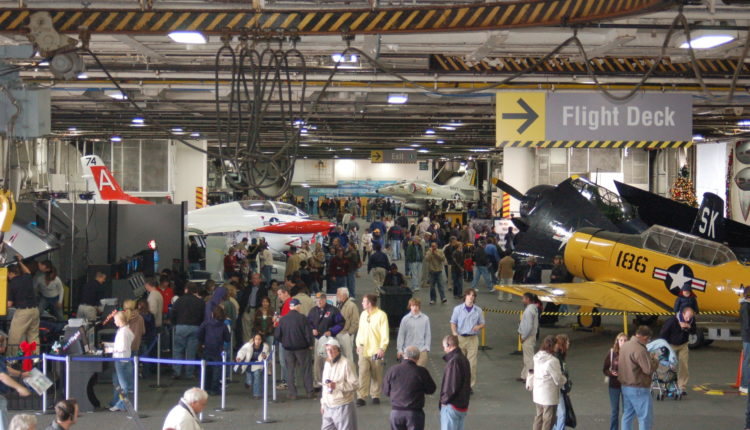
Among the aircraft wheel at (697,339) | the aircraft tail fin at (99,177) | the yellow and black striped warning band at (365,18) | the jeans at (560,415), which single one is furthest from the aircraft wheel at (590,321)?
the aircraft tail fin at (99,177)

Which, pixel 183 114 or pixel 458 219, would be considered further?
pixel 458 219

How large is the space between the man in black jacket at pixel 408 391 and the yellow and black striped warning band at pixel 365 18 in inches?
113

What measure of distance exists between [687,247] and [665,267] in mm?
474

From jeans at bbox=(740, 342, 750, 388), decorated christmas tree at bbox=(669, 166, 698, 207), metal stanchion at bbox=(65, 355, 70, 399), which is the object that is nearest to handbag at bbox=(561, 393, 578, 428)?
jeans at bbox=(740, 342, 750, 388)

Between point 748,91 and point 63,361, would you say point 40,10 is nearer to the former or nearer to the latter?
point 63,361

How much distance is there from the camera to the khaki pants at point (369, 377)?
9.72 meters

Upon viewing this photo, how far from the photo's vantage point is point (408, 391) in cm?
702

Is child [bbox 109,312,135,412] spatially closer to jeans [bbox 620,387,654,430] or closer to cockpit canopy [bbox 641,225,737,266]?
jeans [bbox 620,387,654,430]

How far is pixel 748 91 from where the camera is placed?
15.3 metres

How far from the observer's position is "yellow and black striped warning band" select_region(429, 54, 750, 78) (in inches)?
491

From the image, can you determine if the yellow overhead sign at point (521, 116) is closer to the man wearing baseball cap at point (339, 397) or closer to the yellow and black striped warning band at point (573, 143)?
the yellow and black striped warning band at point (573, 143)

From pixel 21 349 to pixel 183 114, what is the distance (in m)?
12.6

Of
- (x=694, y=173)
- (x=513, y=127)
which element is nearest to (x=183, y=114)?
(x=513, y=127)

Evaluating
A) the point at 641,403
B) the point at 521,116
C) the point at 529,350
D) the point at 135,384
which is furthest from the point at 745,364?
the point at 135,384
